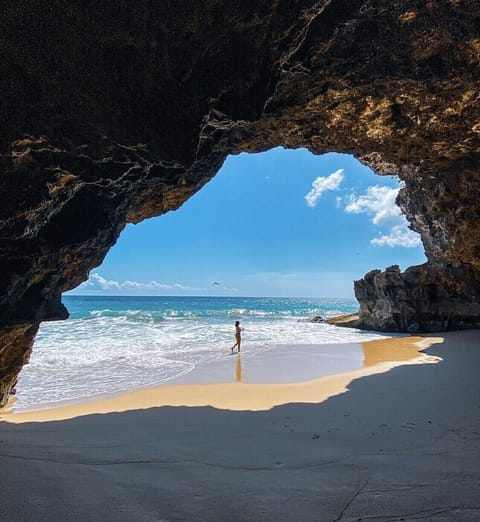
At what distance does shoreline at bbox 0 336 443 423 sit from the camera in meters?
7.78

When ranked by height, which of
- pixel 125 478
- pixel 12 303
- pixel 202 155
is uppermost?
pixel 202 155

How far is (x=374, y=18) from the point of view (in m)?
4.33

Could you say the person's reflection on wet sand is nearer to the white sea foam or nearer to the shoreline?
the shoreline

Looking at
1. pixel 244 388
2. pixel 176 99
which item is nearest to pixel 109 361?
pixel 244 388

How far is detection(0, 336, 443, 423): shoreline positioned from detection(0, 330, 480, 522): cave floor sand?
0.54 metres

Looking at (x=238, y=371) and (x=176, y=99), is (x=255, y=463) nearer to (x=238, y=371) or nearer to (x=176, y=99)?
(x=176, y=99)

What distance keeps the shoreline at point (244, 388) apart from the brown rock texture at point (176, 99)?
1.77 meters

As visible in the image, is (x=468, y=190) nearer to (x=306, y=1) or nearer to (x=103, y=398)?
(x=306, y=1)

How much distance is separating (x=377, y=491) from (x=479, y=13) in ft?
16.8

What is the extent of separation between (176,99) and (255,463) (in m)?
4.36

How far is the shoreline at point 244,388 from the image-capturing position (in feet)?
25.5

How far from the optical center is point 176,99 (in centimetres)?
424

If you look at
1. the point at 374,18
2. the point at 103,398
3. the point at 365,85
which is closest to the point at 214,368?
the point at 103,398

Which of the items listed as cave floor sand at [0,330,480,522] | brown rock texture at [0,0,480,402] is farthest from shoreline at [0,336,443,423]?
brown rock texture at [0,0,480,402]
